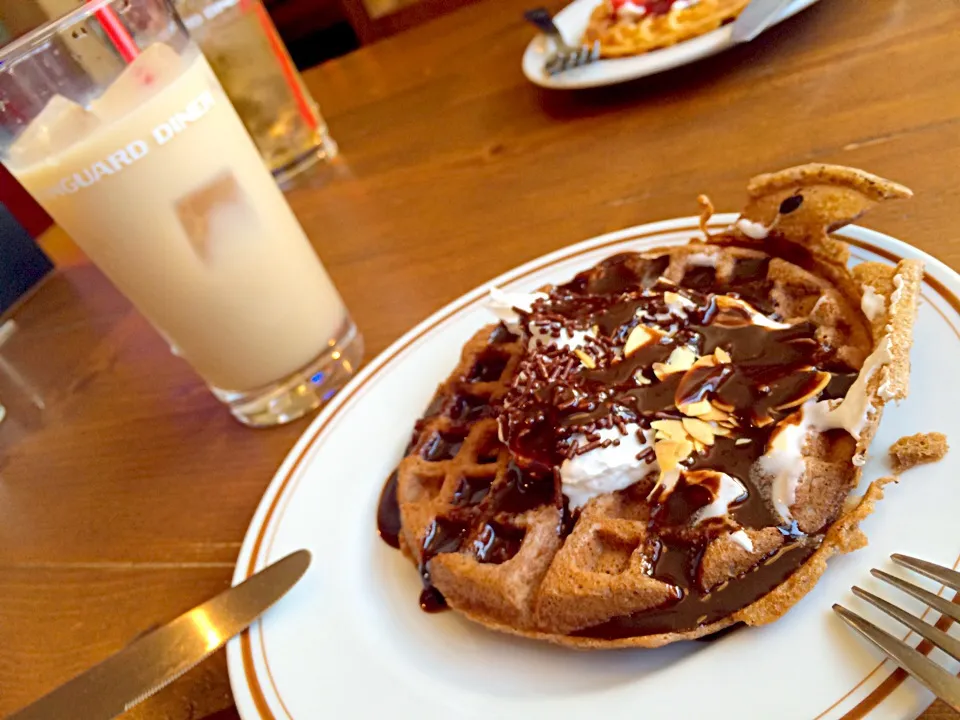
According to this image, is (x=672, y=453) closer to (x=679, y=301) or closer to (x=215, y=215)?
(x=679, y=301)

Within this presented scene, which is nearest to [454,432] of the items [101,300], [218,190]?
[218,190]

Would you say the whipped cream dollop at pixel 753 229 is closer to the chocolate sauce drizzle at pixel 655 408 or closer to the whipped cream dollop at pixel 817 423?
the chocolate sauce drizzle at pixel 655 408

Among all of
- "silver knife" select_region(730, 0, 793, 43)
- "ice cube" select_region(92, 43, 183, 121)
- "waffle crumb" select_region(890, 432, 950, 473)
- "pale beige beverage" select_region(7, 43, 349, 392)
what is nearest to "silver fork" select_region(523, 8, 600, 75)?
"silver knife" select_region(730, 0, 793, 43)

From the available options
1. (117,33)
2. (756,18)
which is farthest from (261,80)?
(756,18)

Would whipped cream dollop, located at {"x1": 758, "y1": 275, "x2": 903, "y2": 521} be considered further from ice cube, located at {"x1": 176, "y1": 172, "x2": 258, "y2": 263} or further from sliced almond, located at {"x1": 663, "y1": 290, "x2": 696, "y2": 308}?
ice cube, located at {"x1": 176, "y1": 172, "x2": 258, "y2": 263}

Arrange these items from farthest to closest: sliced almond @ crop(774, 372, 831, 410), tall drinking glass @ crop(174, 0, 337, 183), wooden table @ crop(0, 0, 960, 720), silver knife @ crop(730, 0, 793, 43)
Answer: tall drinking glass @ crop(174, 0, 337, 183)
silver knife @ crop(730, 0, 793, 43)
wooden table @ crop(0, 0, 960, 720)
sliced almond @ crop(774, 372, 831, 410)

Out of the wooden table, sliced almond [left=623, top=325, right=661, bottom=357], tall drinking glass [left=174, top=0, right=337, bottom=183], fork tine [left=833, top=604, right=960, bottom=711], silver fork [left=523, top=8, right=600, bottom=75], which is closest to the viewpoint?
fork tine [left=833, top=604, right=960, bottom=711]
